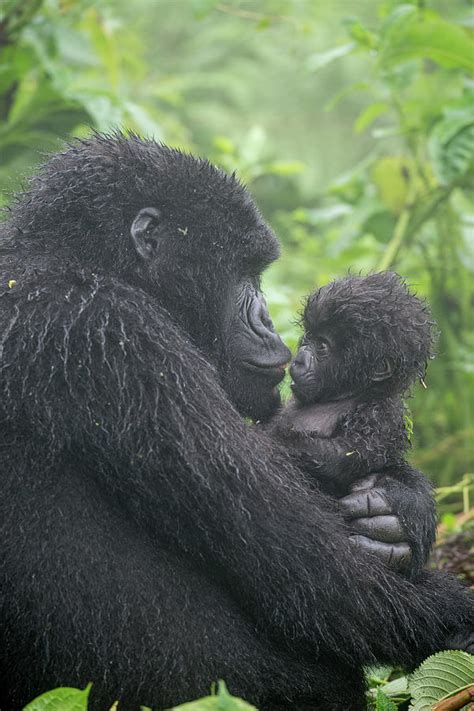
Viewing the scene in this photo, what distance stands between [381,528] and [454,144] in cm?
283

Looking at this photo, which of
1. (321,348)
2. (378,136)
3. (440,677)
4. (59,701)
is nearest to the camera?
(59,701)

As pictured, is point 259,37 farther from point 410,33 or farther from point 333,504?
point 333,504

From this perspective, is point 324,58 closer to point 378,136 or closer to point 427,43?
point 427,43

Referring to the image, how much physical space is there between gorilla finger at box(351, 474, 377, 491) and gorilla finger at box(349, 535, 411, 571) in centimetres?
19

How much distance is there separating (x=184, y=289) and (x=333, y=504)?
83cm

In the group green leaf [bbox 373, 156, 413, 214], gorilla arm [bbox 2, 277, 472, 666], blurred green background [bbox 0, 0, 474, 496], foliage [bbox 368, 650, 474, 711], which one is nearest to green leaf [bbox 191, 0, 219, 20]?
blurred green background [bbox 0, 0, 474, 496]

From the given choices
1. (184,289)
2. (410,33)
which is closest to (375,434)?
(184,289)

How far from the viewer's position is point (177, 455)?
2514 mm

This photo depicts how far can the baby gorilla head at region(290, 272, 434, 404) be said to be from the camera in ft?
11.0

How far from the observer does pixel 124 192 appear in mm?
3053

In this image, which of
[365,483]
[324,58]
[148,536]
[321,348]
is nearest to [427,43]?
[324,58]

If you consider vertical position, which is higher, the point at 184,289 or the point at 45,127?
the point at 184,289

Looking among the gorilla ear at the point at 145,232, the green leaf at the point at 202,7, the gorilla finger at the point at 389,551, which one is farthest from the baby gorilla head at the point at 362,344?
the green leaf at the point at 202,7

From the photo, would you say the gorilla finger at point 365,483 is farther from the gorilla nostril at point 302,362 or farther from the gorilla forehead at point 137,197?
the gorilla forehead at point 137,197
